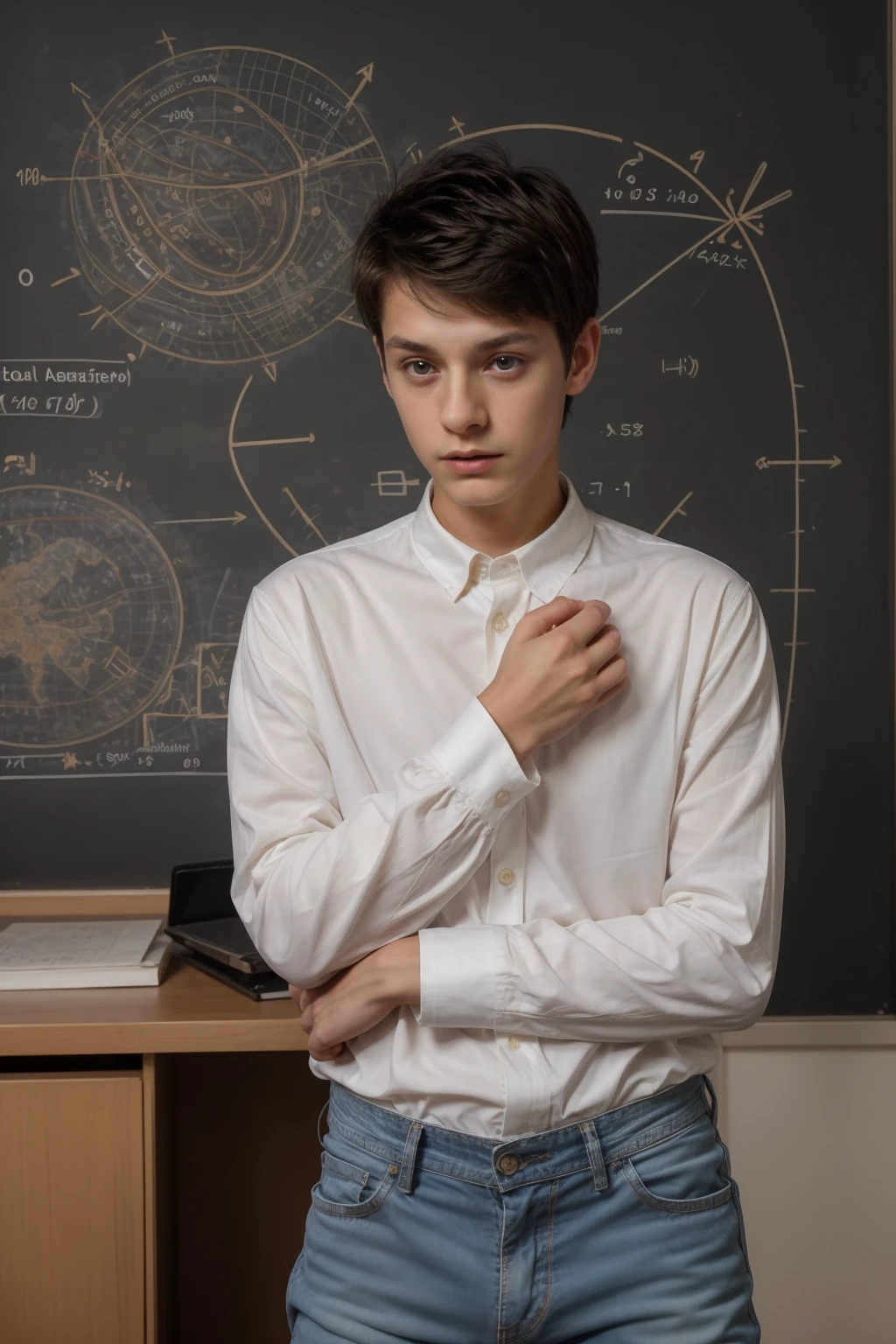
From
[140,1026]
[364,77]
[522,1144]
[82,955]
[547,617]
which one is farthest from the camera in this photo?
[364,77]

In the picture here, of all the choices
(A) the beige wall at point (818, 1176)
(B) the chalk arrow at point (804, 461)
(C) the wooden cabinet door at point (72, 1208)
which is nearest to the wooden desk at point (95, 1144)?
(C) the wooden cabinet door at point (72, 1208)

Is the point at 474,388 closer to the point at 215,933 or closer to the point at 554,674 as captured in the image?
the point at 554,674

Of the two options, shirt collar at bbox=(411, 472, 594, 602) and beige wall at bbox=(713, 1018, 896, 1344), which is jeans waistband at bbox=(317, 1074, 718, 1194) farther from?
beige wall at bbox=(713, 1018, 896, 1344)

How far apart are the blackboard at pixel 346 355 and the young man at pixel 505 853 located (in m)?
1.03

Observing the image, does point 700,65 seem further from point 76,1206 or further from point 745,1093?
point 76,1206

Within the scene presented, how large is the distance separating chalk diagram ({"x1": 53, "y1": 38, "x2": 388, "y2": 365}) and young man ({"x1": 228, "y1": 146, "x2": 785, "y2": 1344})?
1061mm

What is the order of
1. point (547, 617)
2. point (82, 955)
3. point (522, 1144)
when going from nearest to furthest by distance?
1. point (522, 1144)
2. point (547, 617)
3. point (82, 955)

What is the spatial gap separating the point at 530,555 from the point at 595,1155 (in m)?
0.55

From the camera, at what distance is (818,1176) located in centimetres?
221

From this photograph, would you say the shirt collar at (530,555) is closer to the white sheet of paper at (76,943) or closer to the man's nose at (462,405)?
the man's nose at (462,405)

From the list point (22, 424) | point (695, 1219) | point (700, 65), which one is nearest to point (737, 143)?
point (700, 65)

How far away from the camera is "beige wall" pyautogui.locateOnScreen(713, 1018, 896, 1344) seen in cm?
220

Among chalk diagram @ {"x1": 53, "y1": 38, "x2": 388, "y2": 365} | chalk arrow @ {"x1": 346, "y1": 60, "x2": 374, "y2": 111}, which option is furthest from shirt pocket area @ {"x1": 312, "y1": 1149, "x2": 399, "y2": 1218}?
chalk arrow @ {"x1": 346, "y1": 60, "x2": 374, "y2": 111}

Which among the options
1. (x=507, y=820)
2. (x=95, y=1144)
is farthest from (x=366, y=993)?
(x=95, y=1144)
